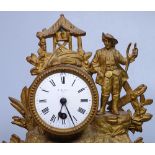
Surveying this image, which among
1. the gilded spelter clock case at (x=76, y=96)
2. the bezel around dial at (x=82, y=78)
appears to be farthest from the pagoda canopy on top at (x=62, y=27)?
the bezel around dial at (x=82, y=78)

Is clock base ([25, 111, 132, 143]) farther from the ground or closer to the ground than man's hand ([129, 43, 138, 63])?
closer to the ground

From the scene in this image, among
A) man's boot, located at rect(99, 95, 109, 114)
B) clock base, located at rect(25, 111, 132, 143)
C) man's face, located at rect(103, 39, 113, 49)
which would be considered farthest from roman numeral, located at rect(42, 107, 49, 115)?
man's face, located at rect(103, 39, 113, 49)

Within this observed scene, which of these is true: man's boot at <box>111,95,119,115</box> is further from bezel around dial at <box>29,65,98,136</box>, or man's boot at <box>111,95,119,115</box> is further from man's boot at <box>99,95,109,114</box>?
bezel around dial at <box>29,65,98,136</box>

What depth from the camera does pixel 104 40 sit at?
3.97 m

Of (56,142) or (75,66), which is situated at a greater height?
(75,66)

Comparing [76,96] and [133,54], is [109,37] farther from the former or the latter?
[76,96]

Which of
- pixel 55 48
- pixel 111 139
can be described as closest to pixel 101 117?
pixel 111 139

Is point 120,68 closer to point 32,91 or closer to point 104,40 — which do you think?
point 104,40

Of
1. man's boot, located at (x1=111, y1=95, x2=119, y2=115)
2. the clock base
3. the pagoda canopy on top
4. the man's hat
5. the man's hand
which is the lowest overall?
the clock base

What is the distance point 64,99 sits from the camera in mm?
3850

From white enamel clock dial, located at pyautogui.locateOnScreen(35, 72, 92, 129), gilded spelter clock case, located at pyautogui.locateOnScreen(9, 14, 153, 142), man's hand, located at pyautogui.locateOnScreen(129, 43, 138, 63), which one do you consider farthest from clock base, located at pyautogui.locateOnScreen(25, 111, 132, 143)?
man's hand, located at pyautogui.locateOnScreen(129, 43, 138, 63)

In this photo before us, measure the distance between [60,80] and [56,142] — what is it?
0.27 m

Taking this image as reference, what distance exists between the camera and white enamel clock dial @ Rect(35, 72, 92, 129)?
12.7 feet

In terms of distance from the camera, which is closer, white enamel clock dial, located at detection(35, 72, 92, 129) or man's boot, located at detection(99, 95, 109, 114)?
white enamel clock dial, located at detection(35, 72, 92, 129)
